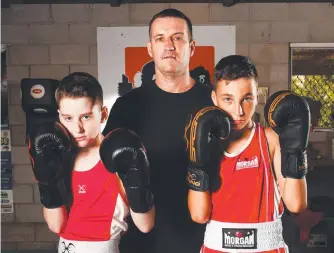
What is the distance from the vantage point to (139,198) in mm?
1687

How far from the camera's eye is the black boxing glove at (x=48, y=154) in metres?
1.68

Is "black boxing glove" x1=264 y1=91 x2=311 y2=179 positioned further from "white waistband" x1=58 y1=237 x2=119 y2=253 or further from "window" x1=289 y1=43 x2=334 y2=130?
"window" x1=289 y1=43 x2=334 y2=130

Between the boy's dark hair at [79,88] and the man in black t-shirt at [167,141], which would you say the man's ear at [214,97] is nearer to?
the man in black t-shirt at [167,141]

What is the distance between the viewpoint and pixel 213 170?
178 cm

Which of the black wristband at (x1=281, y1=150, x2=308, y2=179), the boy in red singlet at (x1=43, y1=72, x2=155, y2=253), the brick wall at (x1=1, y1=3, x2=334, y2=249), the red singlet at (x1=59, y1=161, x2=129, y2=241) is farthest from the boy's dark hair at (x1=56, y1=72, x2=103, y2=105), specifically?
the brick wall at (x1=1, y1=3, x2=334, y2=249)

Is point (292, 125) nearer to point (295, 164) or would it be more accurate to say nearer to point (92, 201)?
point (295, 164)

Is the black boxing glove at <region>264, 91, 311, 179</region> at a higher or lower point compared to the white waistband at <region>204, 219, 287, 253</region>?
higher

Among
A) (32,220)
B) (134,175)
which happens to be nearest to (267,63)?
(134,175)

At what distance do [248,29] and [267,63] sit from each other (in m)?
0.30

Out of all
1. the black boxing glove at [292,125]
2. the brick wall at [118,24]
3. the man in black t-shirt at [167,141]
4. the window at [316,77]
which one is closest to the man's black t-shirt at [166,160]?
the man in black t-shirt at [167,141]

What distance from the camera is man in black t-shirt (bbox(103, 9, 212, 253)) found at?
1896mm

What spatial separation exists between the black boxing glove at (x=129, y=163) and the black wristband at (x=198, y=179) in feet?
0.63

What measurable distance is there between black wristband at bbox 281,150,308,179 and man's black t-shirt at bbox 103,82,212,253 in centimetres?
44

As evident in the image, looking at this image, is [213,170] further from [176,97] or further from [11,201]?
[11,201]
